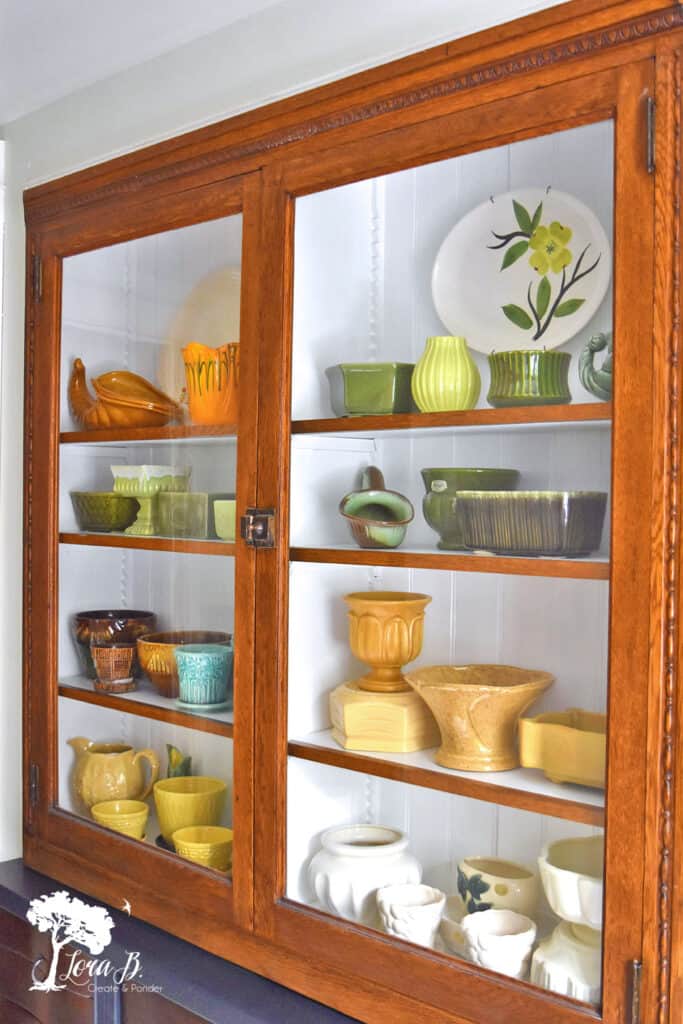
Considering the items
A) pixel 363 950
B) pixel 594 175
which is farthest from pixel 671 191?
pixel 363 950

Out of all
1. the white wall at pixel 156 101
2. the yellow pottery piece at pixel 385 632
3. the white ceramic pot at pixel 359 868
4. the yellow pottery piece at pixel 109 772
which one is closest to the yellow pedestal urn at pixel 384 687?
the yellow pottery piece at pixel 385 632

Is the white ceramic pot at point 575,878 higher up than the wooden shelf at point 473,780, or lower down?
lower down

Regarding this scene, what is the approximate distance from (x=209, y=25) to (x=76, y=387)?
68cm

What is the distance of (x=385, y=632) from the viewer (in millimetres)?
1399

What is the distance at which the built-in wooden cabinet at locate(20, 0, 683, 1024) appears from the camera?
1107 millimetres

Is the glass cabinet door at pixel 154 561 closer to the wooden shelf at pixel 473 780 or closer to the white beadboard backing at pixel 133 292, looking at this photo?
the white beadboard backing at pixel 133 292

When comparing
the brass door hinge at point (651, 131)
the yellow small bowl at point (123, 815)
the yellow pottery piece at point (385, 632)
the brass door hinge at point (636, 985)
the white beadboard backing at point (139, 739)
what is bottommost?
the yellow small bowl at point (123, 815)

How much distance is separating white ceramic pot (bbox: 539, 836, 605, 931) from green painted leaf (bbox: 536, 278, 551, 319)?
623 millimetres

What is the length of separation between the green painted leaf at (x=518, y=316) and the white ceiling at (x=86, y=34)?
75 cm

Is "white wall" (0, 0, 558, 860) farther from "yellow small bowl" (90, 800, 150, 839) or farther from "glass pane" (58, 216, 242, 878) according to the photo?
"yellow small bowl" (90, 800, 150, 839)

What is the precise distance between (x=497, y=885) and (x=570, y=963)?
13 cm

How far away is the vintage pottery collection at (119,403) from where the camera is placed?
1.74 meters

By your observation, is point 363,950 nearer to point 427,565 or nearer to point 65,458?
point 427,565

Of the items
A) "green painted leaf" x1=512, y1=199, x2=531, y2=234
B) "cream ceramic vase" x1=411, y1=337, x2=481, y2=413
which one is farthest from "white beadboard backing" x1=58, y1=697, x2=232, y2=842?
"green painted leaf" x1=512, y1=199, x2=531, y2=234
